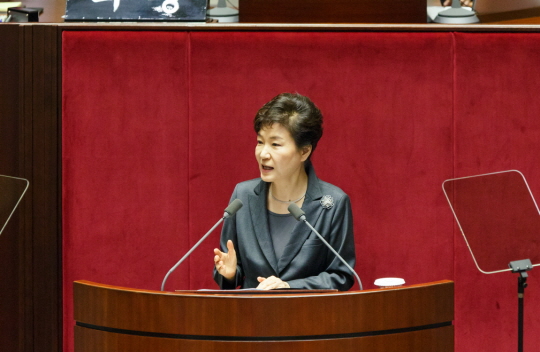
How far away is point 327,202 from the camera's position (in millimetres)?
2473

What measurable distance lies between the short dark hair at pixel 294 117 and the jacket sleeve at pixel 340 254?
0.26 m

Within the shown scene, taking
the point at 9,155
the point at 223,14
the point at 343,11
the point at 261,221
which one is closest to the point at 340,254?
the point at 261,221

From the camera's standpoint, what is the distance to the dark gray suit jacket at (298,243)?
2426 millimetres

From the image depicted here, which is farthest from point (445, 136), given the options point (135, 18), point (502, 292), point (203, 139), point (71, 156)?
point (71, 156)

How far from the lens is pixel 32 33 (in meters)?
2.95

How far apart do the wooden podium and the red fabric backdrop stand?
47.3 inches

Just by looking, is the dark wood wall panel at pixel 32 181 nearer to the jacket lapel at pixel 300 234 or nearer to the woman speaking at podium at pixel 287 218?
the woman speaking at podium at pixel 287 218

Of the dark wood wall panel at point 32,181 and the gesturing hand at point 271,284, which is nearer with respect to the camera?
the gesturing hand at point 271,284

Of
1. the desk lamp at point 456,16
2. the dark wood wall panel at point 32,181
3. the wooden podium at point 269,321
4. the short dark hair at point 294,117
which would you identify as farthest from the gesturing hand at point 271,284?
the desk lamp at point 456,16

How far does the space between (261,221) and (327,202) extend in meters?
0.24

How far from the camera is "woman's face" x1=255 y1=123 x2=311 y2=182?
241 centimetres

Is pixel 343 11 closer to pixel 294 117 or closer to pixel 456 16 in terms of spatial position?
pixel 456 16

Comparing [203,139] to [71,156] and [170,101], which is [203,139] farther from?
[71,156]

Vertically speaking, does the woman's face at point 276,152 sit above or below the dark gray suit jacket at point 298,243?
above
